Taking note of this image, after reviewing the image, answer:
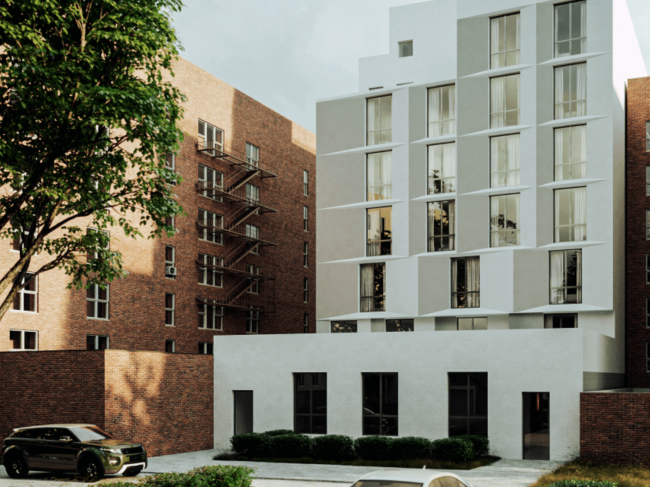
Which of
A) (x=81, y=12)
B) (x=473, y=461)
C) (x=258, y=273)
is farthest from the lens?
(x=258, y=273)

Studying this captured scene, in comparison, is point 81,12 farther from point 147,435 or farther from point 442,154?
point 442,154

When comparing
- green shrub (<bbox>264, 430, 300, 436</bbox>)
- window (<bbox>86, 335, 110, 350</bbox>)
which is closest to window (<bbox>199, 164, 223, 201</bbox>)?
window (<bbox>86, 335, 110, 350</bbox>)

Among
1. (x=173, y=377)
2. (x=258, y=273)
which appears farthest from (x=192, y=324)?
(x=173, y=377)

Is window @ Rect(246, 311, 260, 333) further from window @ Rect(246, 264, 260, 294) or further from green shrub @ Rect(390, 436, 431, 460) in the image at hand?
green shrub @ Rect(390, 436, 431, 460)

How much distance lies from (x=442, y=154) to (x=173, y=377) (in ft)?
52.1

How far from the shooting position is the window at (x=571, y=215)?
30.6m

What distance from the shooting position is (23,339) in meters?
29.8

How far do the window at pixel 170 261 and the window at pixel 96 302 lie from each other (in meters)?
4.38

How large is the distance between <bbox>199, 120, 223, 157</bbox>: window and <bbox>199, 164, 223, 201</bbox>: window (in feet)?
3.27

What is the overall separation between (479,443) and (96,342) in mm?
18256

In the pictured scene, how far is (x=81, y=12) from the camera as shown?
643 inches

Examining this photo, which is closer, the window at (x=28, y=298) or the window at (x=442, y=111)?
the window at (x=28, y=298)

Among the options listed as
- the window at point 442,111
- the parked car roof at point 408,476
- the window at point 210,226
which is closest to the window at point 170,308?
the window at point 210,226

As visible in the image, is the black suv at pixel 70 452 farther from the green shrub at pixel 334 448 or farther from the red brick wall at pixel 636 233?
the red brick wall at pixel 636 233
